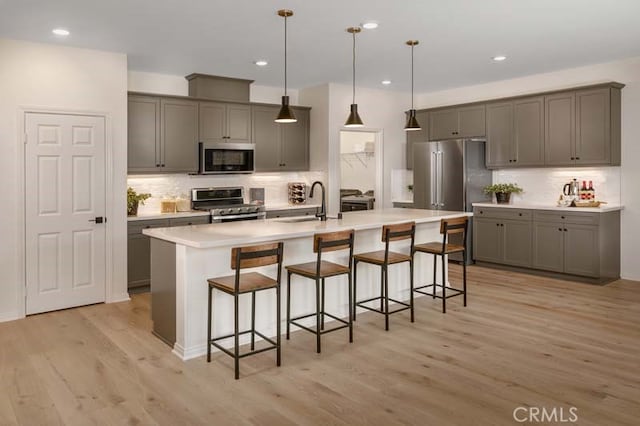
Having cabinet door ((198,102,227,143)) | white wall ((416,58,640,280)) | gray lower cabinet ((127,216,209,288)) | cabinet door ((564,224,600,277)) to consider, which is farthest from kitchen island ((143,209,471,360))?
white wall ((416,58,640,280))

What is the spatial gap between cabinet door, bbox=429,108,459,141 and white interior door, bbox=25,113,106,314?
496 centimetres

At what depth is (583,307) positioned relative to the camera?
5082 mm

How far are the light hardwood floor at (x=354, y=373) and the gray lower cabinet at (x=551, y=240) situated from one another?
4.04 ft

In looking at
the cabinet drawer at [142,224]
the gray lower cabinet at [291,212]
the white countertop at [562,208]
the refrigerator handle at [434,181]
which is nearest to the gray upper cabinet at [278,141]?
the gray lower cabinet at [291,212]

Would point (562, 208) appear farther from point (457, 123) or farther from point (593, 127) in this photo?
point (457, 123)

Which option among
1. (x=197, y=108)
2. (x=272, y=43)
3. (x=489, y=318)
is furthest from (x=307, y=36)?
(x=489, y=318)

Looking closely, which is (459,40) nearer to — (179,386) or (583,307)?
(583,307)

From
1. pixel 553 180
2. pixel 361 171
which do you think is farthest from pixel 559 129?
pixel 361 171

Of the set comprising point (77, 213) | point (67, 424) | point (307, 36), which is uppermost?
point (307, 36)

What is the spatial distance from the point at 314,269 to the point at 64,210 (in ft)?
9.53

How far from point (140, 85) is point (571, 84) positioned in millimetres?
5603

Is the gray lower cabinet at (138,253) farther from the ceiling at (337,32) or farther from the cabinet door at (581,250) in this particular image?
the cabinet door at (581,250)

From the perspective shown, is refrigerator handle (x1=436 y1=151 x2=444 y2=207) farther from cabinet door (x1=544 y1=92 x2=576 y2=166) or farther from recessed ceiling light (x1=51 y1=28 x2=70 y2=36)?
recessed ceiling light (x1=51 y1=28 x2=70 y2=36)

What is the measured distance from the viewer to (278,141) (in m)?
7.44
